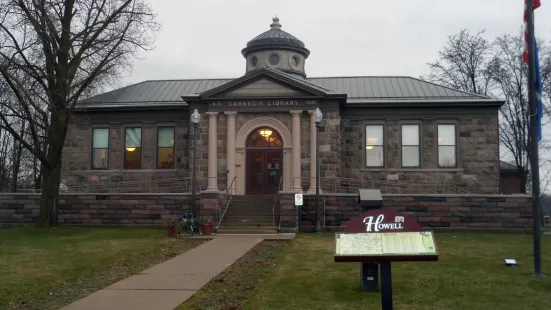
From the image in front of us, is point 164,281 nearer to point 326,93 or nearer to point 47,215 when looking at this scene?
point 47,215

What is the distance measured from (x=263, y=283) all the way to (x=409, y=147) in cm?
1852

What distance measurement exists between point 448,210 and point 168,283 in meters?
14.1

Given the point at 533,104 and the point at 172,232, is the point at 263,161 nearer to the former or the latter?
the point at 172,232

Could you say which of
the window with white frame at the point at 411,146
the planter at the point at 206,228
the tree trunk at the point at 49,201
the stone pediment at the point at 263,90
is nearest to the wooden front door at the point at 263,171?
the stone pediment at the point at 263,90

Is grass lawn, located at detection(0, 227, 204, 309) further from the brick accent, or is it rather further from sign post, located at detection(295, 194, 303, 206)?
the brick accent

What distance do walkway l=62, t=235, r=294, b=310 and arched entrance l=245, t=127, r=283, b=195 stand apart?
10134mm

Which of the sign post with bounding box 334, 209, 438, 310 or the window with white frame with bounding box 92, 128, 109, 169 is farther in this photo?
the window with white frame with bounding box 92, 128, 109, 169

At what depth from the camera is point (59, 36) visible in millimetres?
21953

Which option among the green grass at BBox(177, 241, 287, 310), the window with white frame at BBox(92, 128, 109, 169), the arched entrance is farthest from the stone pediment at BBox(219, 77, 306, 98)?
the green grass at BBox(177, 241, 287, 310)

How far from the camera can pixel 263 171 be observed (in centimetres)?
2677

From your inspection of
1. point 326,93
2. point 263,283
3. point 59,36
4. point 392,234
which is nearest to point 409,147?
point 326,93

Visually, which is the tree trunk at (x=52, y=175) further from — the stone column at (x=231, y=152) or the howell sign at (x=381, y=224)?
the howell sign at (x=381, y=224)

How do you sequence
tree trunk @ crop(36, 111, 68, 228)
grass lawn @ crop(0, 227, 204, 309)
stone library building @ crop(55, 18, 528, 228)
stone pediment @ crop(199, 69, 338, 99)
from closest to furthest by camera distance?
1. grass lawn @ crop(0, 227, 204, 309)
2. tree trunk @ crop(36, 111, 68, 228)
3. stone pediment @ crop(199, 69, 338, 99)
4. stone library building @ crop(55, 18, 528, 228)

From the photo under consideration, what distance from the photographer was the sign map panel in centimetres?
759
